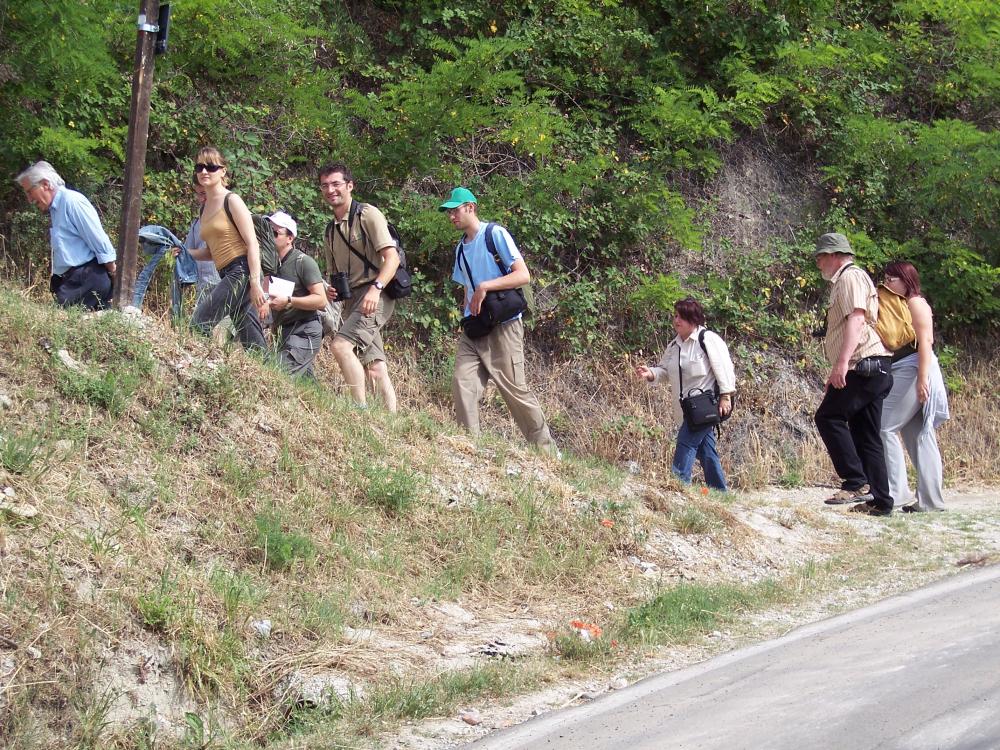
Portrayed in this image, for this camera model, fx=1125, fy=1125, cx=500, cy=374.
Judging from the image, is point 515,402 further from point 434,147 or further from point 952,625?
point 434,147

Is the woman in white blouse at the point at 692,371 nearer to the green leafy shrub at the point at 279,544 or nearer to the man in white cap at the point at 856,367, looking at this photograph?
the man in white cap at the point at 856,367

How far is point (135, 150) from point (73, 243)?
0.89 m

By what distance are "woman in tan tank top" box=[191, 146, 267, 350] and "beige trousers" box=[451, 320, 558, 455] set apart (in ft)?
5.19

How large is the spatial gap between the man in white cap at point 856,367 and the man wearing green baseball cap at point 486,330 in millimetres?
2311

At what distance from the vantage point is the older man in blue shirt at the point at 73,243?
815cm

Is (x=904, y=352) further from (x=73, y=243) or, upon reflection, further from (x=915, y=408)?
(x=73, y=243)

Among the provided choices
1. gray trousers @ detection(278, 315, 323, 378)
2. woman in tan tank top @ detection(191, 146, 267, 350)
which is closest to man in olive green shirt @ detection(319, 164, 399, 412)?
gray trousers @ detection(278, 315, 323, 378)

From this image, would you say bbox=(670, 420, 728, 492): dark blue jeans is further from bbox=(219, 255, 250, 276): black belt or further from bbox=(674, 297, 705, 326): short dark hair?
bbox=(219, 255, 250, 276): black belt

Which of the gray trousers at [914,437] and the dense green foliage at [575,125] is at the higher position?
the dense green foliage at [575,125]

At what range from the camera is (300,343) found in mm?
8219

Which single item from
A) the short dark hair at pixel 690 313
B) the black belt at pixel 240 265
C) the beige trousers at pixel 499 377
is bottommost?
the beige trousers at pixel 499 377

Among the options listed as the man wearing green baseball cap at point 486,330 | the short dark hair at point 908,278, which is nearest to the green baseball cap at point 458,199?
the man wearing green baseball cap at point 486,330

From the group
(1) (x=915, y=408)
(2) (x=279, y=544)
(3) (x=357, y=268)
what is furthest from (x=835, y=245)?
(2) (x=279, y=544)

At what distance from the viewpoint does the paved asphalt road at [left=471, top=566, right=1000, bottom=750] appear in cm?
423
